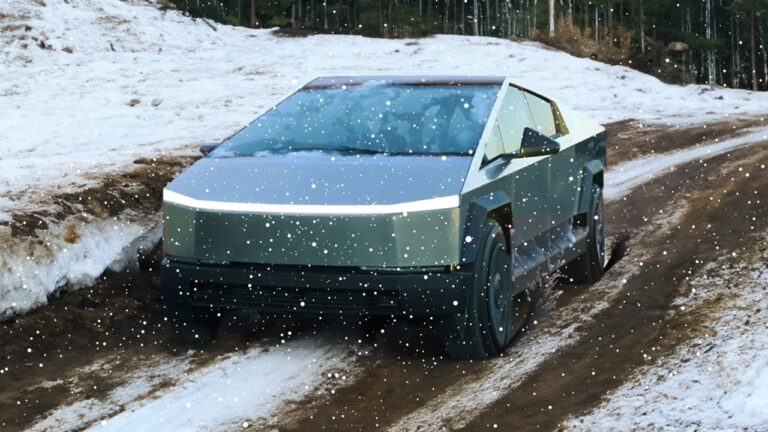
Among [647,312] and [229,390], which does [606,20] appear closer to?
[647,312]

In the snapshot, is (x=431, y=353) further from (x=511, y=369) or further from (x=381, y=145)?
(x=381, y=145)

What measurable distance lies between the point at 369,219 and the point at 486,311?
0.83 m

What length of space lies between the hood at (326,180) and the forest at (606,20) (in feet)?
134

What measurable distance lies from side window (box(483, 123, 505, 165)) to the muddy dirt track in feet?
3.65

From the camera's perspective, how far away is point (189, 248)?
636cm

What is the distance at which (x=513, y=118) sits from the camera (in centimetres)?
752

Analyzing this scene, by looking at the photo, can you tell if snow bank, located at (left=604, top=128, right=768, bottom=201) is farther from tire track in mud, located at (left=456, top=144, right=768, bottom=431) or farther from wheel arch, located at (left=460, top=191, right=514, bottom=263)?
wheel arch, located at (left=460, top=191, right=514, bottom=263)

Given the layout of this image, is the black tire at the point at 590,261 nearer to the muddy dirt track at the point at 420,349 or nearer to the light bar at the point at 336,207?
the muddy dirt track at the point at 420,349

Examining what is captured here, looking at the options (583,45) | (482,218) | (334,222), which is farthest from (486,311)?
(583,45)

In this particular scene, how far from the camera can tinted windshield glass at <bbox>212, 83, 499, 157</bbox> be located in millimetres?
6879

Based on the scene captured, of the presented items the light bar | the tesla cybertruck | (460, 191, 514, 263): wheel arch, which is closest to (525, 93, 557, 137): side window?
the tesla cybertruck

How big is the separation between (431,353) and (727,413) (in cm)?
197

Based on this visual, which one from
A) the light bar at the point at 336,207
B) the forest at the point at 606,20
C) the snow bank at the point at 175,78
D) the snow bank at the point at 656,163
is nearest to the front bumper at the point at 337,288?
the light bar at the point at 336,207

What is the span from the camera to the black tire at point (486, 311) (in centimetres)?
619
